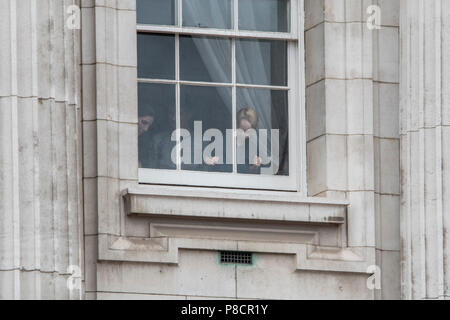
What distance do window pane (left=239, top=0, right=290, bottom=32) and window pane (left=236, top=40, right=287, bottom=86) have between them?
147mm

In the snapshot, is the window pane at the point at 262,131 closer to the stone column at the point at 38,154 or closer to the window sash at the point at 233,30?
the window sash at the point at 233,30

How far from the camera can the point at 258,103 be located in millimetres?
26688

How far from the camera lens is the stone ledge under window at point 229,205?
25.5 meters

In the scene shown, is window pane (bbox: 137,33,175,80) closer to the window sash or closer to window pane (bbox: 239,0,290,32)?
the window sash

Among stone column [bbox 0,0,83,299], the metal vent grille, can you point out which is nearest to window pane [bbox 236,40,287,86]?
the metal vent grille

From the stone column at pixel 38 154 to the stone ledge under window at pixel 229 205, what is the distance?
2.87 feet

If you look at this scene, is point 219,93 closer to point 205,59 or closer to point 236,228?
point 205,59

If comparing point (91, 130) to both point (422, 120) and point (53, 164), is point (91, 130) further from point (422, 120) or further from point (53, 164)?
point (422, 120)

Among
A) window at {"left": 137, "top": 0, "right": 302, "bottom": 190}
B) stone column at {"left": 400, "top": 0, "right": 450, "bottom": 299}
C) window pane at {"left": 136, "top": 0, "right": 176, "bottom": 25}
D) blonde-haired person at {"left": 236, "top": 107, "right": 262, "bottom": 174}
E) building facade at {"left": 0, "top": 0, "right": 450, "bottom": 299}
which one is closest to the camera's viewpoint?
building facade at {"left": 0, "top": 0, "right": 450, "bottom": 299}

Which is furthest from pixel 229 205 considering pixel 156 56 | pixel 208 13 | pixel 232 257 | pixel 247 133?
pixel 208 13

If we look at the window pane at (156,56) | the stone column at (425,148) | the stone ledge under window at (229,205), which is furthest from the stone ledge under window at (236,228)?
the window pane at (156,56)

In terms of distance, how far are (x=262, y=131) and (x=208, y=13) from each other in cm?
126

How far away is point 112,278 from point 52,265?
1.22m

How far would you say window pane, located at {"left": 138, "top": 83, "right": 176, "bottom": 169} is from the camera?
26219 millimetres
